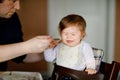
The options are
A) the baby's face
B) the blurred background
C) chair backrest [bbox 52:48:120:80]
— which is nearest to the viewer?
chair backrest [bbox 52:48:120:80]

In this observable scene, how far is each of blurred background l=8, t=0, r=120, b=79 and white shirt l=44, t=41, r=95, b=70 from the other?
1156mm

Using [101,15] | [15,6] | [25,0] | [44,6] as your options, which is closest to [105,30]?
[101,15]

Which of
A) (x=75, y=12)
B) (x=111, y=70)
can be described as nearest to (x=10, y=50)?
(x=111, y=70)

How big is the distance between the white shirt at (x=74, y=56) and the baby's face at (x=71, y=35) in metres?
0.04

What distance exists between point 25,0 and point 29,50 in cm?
148

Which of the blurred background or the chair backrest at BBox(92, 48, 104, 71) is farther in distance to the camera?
the blurred background

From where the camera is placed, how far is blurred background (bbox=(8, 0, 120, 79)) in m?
2.59

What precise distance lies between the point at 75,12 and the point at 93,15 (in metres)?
0.19

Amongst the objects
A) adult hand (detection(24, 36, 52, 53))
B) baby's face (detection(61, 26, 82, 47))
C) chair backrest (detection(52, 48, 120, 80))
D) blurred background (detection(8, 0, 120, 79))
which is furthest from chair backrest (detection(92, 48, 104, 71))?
blurred background (detection(8, 0, 120, 79))

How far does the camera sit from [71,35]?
144cm

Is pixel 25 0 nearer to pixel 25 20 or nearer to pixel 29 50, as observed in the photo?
pixel 25 20

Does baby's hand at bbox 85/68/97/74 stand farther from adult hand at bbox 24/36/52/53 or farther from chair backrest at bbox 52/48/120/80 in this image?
adult hand at bbox 24/36/52/53

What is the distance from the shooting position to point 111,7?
2.65 meters

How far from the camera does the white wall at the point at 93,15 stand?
8.70 feet
